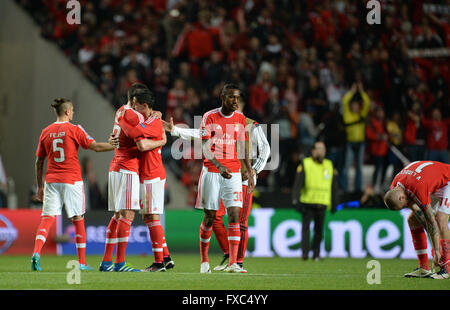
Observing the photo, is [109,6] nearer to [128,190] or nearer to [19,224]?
[19,224]

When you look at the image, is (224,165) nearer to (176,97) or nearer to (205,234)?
(205,234)

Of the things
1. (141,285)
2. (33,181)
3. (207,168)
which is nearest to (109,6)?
(33,181)

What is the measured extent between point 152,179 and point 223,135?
108 cm

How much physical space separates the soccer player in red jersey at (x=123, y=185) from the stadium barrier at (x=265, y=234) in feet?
20.7

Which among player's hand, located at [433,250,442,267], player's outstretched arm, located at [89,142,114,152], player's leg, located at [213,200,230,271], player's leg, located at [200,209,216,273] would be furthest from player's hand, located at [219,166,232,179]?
player's hand, located at [433,250,442,267]

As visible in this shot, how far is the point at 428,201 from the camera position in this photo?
10188 millimetres

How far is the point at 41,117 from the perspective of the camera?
21.0 meters

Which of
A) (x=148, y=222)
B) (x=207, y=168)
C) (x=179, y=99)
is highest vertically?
(x=179, y=99)

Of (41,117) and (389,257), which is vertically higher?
(41,117)

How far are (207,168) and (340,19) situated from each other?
11.1 metres

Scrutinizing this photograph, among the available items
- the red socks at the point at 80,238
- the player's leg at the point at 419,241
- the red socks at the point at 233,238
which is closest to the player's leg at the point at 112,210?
the red socks at the point at 80,238

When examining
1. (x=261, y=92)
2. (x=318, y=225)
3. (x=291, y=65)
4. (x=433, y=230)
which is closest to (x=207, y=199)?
(x=433, y=230)

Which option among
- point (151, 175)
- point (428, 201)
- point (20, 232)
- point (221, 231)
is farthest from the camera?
point (20, 232)

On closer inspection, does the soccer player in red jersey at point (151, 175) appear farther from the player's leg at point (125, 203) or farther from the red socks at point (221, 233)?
the red socks at point (221, 233)
